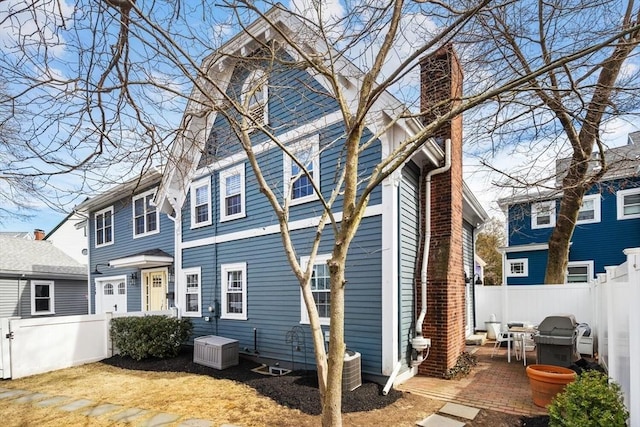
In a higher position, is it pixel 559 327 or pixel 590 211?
pixel 590 211

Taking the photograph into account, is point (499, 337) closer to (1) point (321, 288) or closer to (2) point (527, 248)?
(1) point (321, 288)

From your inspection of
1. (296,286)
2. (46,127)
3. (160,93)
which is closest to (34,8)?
(46,127)

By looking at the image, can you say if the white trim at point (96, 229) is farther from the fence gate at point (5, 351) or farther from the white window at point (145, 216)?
the fence gate at point (5, 351)

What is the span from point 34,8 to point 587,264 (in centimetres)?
1980

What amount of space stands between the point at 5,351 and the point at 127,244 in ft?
19.0

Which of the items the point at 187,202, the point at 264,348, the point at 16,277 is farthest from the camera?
the point at 16,277

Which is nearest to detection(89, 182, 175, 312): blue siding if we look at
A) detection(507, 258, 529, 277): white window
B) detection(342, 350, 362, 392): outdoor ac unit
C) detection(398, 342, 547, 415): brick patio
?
detection(342, 350, 362, 392): outdoor ac unit

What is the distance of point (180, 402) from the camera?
5.94 metres

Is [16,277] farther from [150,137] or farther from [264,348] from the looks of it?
[150,137]

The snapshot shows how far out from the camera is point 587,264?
1644cm

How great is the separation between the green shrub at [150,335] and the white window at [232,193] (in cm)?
296

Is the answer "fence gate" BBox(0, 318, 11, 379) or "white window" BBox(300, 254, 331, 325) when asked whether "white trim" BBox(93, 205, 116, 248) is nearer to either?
"fence gate" BBox(0, 318, 11, 379)

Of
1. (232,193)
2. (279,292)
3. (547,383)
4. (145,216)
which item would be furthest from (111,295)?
(547,383)

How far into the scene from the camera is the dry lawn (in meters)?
5.14
